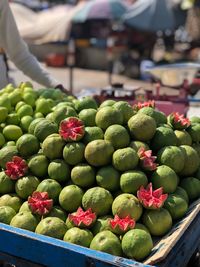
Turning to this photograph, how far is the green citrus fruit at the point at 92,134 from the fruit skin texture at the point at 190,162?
49 centimetres

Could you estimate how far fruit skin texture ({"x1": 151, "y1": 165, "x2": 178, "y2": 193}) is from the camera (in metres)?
2.10

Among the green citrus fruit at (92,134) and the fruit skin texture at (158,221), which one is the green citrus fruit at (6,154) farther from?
the fruit skin texture at (158,221)

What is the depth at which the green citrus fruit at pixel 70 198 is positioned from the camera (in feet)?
6.73

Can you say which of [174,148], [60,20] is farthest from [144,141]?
[60,20]

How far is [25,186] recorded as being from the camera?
2162 mm

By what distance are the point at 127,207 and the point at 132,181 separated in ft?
0.51

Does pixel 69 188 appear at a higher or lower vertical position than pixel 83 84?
higher

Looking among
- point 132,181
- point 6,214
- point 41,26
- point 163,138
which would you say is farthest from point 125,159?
point 41,26

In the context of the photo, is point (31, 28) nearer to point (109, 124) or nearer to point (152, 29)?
point (152, 29)

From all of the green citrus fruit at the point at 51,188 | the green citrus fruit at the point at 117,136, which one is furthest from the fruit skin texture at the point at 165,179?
the green citrus fruit at the point at 51,188

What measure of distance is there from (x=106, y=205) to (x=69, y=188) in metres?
0.22

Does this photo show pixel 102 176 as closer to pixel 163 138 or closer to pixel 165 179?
pixel 165 179

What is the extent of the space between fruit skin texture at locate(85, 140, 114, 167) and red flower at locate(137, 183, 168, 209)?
26 cm

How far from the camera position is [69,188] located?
209 cm
